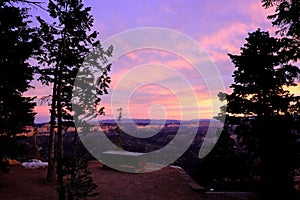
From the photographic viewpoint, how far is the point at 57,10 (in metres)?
15.9

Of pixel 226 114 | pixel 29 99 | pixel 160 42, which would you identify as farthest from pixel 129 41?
pixel 226 114

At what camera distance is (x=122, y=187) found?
13.9 meters

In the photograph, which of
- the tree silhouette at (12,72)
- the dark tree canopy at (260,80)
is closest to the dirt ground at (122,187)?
the tree silhouette at (12,72)

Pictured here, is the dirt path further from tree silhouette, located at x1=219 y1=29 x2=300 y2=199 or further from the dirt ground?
tree silhouette, located at x1=219 y1=29 x2=300 y2=199

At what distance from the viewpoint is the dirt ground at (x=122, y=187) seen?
11992 millimetres

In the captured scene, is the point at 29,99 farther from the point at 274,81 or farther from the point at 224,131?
the point at 274,81

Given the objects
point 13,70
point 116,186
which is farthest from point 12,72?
point 116,186

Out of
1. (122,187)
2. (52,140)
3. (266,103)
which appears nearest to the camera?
(266,103)

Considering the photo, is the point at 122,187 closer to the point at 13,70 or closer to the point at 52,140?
the point at 52,140

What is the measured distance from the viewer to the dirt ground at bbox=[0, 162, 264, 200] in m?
12.0

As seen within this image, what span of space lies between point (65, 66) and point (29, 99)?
3.19 m

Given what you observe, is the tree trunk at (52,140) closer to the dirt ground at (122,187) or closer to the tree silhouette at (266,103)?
the dirt ground at (122,187)

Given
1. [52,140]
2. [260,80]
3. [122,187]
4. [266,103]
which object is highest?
[260,80]

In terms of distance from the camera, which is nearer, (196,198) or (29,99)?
(196,198)
